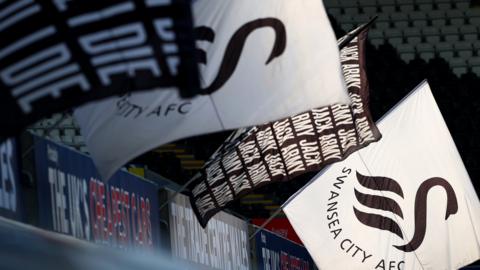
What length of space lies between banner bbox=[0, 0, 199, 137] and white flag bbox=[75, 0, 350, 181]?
2646 mm

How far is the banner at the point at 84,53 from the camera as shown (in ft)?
18.7

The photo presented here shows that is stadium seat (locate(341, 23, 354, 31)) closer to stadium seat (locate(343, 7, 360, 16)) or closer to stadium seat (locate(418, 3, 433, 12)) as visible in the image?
stadium seat (locate(343, 7, 360, 16))

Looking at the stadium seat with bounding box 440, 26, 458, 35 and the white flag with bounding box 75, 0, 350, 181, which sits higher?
the stadium seat with bounding box 440, 26, 458, 35

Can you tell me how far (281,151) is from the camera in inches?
512

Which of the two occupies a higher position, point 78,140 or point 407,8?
point 407,8

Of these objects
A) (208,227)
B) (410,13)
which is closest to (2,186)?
(208,227)

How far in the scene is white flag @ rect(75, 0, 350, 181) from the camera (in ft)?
28.3

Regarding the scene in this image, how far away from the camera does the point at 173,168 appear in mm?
22656

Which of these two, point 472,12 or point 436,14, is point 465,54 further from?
point 472,12

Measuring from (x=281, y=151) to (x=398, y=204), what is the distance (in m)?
3.45

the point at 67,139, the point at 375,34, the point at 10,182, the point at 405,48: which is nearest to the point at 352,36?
the point at 10,182

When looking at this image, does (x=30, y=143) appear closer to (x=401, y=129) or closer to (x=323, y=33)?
(x=323, y=33)

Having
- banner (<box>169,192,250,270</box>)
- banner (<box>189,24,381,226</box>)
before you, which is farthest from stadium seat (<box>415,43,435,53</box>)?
banner (<box>189,24,381,226</box>)

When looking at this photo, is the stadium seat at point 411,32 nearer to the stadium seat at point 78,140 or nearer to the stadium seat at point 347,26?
the stadium seat at point 347,26
